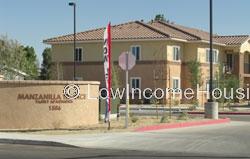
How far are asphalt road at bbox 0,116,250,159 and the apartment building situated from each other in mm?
35584

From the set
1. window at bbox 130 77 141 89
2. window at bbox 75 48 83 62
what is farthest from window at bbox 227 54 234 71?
window at bbox 75 48 83 62

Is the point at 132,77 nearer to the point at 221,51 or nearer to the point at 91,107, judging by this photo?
the point at 221,51

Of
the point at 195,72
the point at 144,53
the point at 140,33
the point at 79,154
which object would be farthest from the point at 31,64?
the point at 79,154

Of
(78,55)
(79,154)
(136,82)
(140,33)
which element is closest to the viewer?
(79,154)

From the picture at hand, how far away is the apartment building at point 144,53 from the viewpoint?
195 feet

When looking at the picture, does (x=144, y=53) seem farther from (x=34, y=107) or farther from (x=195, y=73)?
(x=34, y=107)

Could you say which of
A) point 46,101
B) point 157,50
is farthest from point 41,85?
point 157,50

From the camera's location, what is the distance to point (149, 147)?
19.0m

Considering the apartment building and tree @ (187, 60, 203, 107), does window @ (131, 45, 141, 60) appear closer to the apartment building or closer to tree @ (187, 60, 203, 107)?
the apartment building

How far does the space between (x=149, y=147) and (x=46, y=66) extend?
5671 centimetres

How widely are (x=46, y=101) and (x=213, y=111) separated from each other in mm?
10211

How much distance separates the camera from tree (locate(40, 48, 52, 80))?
6726 centimetres

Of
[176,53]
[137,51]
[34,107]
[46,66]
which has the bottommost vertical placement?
[34,107]

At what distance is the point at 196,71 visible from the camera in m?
59.7
